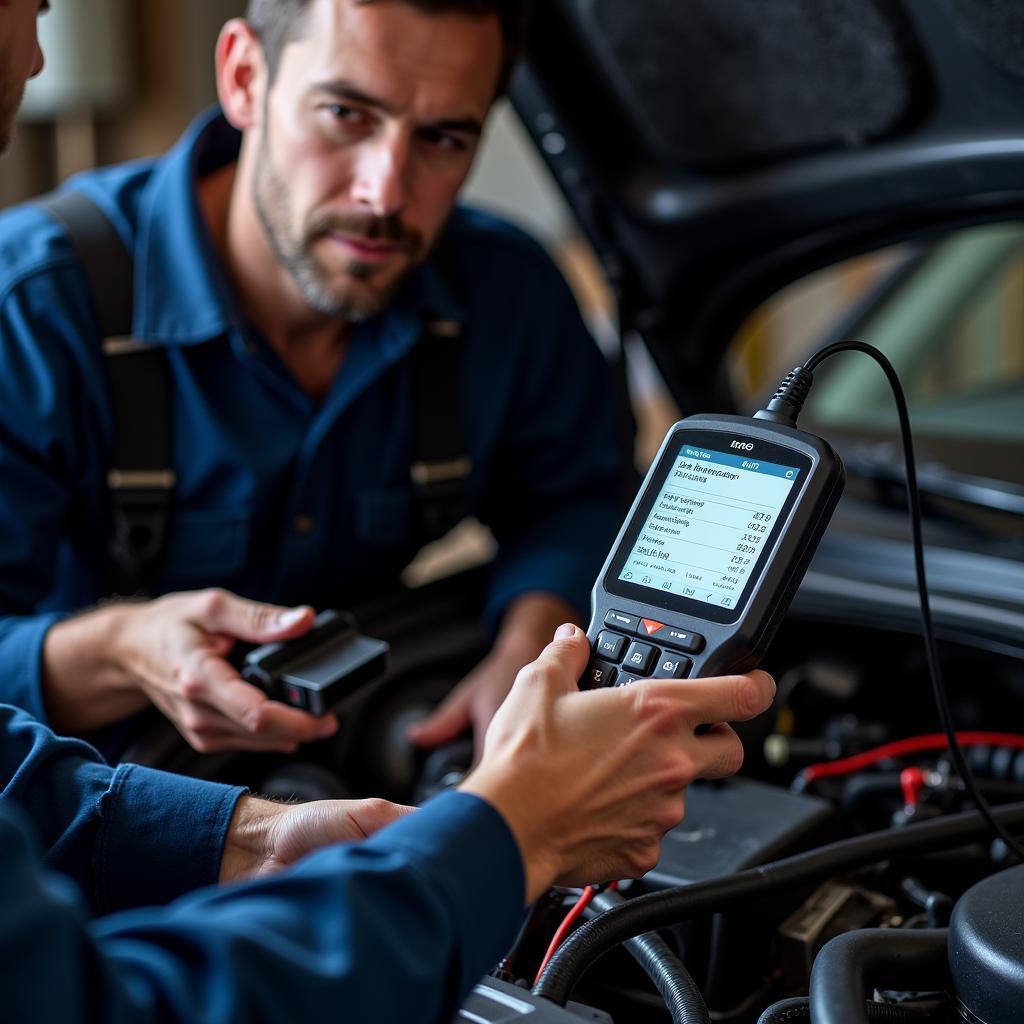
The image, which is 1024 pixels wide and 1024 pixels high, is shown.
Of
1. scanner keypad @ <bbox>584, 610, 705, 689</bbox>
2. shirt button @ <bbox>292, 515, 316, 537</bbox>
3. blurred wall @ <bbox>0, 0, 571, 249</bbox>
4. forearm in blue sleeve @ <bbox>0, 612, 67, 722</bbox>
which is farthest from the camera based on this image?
blurred wall @ <bbox>0, 0, 571, 249</bbox>

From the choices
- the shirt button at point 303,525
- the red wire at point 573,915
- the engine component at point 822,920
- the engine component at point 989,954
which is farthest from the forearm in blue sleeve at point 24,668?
the engine component at point 989,954

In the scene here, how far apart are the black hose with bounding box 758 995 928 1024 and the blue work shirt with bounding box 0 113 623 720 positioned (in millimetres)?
700

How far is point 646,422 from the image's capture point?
157 inches

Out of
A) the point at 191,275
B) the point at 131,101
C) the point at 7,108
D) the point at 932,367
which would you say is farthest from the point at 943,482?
the point at 131,101

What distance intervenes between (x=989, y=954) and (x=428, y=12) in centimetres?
99

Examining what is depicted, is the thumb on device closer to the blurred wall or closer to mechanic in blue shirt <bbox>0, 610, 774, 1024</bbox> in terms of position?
mechanic in blue shirt <bbox>0, 610, 774, 1024</bbox>

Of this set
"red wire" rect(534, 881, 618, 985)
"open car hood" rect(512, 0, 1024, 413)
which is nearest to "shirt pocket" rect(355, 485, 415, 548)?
"open car hood" rect(512, 0, 1024, 413)

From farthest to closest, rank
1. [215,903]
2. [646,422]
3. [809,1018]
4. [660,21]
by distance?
[646,422]
[660,21]
[809,1018]
[215,903]

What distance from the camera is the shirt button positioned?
4.60 feet

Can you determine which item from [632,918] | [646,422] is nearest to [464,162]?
[632,918]

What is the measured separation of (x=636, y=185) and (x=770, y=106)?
19 centimetres

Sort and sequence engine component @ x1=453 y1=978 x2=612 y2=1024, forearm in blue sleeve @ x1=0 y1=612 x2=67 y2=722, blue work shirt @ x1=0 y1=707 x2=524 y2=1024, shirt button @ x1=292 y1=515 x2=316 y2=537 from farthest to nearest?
1. shirt button @ x1=292 y1=515 x2=316 y2=537
2. forearm in blue sleeve @ x1=0 y1=612 x2=67 y2=722
3. engine component @ x1=453 y1=978 x2=612 y2=1024
4. blue work shirt @ x1=0 y1=707 x2=524 y2=1024

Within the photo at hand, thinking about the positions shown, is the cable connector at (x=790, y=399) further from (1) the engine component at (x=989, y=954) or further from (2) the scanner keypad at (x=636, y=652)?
(1) the engine component at (x=989, y=954)

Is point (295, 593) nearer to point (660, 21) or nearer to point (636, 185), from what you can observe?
point (636, 185)
